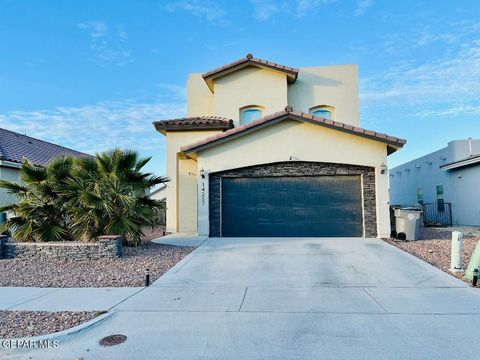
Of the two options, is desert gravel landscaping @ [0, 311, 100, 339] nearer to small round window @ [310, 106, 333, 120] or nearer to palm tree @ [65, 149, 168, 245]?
palm tree @ [65, 149, 168, 245]

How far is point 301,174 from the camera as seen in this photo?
13406mm

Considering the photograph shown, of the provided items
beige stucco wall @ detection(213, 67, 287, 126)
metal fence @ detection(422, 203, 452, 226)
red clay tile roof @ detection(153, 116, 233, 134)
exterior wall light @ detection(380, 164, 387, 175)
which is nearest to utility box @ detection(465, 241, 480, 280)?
exterior wall light @ detection(380, 164, 387, 175)

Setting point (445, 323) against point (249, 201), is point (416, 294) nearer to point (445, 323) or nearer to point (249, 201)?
point (445, 323)

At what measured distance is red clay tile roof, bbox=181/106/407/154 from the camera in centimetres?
1276

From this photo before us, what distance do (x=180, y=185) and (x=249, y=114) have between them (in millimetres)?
5430

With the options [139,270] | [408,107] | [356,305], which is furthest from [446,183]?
[139,270]

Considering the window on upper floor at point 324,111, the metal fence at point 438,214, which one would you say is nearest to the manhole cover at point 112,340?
the window on upper floor at point 324,111

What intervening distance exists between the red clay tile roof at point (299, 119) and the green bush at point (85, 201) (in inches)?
110

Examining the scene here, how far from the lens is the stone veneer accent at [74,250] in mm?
9766

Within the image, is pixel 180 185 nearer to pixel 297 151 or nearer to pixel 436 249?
pixel 297 151

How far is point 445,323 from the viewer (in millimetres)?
5043

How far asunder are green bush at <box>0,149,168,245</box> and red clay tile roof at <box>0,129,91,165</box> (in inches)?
163

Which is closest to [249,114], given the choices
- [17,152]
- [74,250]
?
[74,250]

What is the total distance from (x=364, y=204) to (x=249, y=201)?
4.67 m
